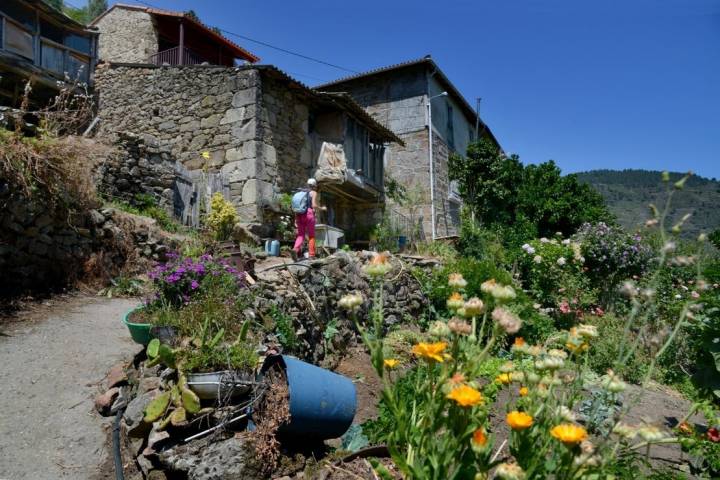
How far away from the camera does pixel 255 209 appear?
31.9ft

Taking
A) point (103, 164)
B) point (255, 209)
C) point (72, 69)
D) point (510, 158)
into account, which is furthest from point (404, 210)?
point (72, 69)

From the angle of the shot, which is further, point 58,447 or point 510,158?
point 510,158

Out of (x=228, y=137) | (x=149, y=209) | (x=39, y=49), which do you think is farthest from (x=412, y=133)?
(x=39, y=49)

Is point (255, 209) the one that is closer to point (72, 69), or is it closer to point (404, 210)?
point (404, 210)

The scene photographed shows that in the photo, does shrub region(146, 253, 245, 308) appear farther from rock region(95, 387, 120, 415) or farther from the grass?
the grass

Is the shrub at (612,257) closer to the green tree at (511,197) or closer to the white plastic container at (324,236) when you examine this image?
the green tree at (511,197)

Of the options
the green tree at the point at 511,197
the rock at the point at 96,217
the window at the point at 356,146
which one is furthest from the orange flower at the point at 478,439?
the green tree at the point at 511,197

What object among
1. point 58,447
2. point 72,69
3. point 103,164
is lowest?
point 58,447

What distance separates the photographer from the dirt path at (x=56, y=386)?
3.10 metres

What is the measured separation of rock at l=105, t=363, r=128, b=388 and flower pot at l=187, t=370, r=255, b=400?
1113 mm

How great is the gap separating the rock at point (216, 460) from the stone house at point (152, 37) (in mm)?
15584

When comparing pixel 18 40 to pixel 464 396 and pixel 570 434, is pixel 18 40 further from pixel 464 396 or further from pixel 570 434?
pixel 570 434

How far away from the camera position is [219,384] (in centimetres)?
305

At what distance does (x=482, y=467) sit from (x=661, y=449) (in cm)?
345
